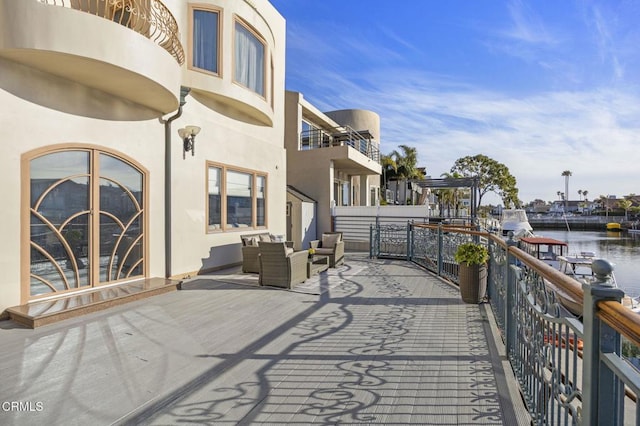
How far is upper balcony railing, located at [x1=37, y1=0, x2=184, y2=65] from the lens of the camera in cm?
595

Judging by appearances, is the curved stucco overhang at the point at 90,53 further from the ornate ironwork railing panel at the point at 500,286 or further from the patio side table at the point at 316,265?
the ornate ironwork railing panel at the point at 500,286

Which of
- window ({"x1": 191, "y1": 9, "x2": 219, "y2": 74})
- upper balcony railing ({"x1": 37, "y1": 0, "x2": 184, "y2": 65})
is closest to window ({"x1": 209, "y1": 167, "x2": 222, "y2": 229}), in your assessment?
window ({"x1": 191, "y1": 9, "x2": 219, "y2": 74})

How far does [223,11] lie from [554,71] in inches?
487

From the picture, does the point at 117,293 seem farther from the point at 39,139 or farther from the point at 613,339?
the point at 613,339

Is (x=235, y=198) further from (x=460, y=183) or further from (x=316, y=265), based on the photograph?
(x=460, y=183)

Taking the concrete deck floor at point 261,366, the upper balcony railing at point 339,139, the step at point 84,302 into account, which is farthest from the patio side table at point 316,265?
the upper balcony railing at point 339,139

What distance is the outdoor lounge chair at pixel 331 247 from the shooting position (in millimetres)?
9561

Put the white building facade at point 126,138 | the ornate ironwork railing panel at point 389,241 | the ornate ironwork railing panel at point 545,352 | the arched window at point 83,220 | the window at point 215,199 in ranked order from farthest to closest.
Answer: the ornate ironwork railing panel at point 389,241, the window at point 215,199, the arched window at point 83,220, the white building facade at point 126,138, the ornate ironwork railing panel at point 545,352

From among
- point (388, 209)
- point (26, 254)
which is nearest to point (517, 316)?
point (26, 254)

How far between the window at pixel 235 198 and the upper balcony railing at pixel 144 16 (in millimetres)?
2831

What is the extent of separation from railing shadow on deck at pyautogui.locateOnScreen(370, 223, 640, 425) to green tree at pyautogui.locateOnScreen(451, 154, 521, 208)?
32.2m

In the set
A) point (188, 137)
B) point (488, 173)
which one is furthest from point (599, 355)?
point (488, 173)

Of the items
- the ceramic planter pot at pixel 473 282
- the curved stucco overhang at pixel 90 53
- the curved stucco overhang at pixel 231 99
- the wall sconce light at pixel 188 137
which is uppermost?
the curved stucco overhang at pixel 231 99

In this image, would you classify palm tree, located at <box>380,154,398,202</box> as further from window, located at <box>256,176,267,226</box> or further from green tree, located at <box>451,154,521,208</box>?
window, located at <box>256,176,267,226</box>
